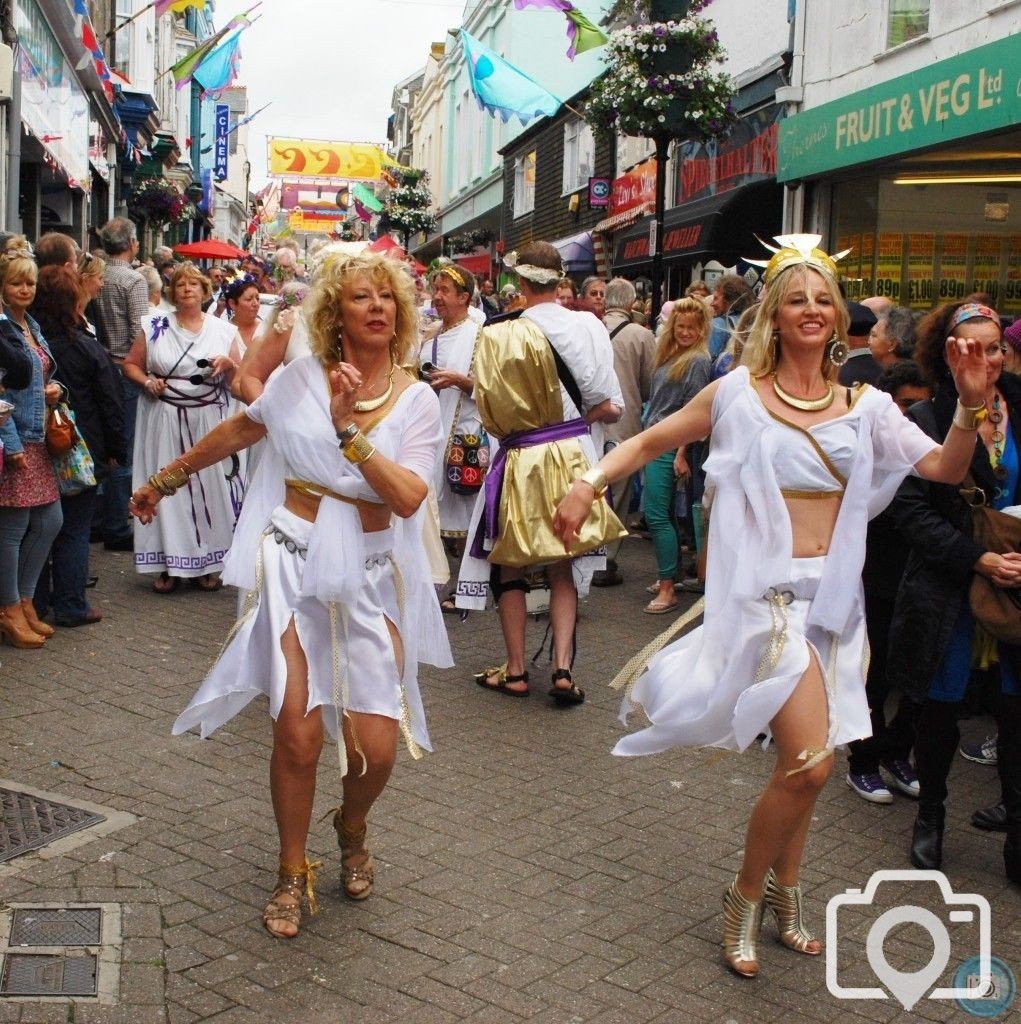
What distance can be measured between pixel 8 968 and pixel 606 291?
849 centimetres

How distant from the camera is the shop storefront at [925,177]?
11438 millimetres

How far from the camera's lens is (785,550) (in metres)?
3.94

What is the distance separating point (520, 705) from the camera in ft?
22.2

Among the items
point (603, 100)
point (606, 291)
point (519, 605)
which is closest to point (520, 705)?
point (519, 605)

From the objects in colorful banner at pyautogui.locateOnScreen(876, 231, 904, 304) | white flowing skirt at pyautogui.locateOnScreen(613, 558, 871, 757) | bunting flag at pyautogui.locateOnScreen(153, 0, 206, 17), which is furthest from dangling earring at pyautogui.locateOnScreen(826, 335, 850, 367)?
A: bunting flag at pyautogui.locateOnScreen(153, 0, 206, 17)

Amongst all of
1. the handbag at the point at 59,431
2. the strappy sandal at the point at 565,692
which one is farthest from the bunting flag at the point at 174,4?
the strappy sandal at the point at 565,692

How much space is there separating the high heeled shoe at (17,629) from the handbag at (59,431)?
85 cm

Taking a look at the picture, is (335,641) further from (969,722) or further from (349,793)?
(969,722)

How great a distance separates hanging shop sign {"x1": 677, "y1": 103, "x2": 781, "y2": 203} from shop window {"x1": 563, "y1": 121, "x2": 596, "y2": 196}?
25.9ft

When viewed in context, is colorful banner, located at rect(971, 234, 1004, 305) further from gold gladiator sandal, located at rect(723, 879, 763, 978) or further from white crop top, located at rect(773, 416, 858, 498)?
gold gladiator sandal, located at rect(723, 879, 763, 978)

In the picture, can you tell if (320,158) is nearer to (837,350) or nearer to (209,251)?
(209,251)

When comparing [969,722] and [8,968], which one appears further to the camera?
[969,722]

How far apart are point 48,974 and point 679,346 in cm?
616

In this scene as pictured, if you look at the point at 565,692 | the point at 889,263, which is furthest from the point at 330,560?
the point at 889,263
